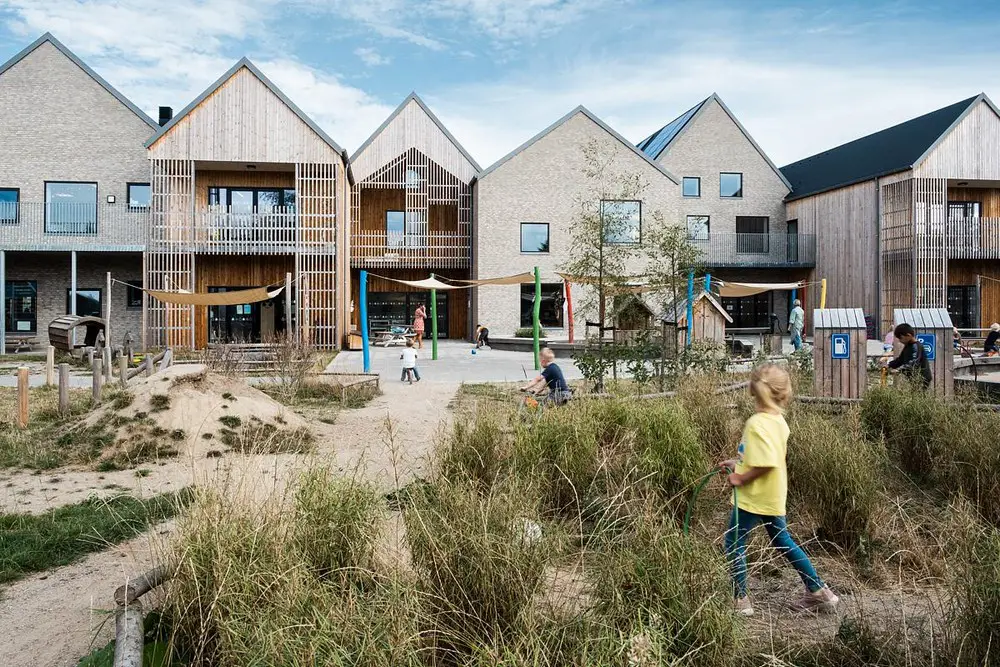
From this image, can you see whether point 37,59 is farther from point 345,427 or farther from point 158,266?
point 345,427

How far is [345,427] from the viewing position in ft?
30.9

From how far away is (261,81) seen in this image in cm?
2259

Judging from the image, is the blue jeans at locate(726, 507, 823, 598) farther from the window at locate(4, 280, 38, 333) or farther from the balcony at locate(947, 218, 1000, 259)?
the window at locate(4, 280, 38, 333)

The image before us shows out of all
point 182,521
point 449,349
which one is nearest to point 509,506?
point 182,521

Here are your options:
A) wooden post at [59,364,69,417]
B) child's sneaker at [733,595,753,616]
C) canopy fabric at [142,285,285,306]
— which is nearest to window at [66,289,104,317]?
canopy fabric at [142,285,285,306]

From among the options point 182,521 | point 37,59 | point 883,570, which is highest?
point 37,59

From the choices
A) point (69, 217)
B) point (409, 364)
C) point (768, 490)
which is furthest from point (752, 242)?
point (768, 490)

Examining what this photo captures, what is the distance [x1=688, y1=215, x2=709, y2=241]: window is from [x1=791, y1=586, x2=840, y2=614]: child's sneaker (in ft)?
92.4

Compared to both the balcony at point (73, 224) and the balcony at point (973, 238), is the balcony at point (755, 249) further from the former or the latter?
the balcony at point (73, 224)

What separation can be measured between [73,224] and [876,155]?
2950 cm

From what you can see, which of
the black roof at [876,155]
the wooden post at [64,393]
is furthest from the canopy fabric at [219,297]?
the black roof at [876,155]

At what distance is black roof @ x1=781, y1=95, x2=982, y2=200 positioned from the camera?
85.2 feet

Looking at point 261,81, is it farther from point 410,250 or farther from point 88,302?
point 88,302

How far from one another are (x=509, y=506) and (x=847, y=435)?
331 centimetres
